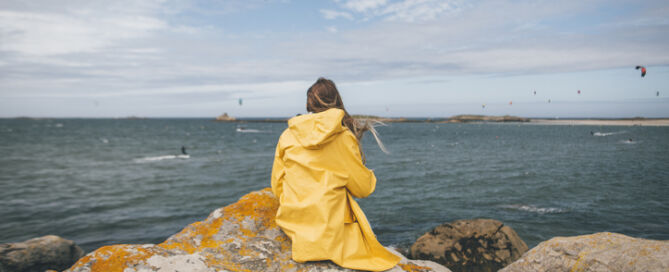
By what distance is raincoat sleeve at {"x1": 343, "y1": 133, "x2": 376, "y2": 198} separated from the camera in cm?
346

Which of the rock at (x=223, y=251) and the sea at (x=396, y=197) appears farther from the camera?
the sea at (x=396, y=197)

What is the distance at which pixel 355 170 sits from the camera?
3.53 m

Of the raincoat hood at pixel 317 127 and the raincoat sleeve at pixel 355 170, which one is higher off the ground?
the raincoat hood at pixel 317 127

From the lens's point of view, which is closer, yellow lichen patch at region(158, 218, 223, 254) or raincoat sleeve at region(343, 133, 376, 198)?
raincoat sleeve at region(343, 133, 376, 198)

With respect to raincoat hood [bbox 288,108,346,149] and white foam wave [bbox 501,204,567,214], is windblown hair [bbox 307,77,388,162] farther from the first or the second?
white foam wave [bbox 501,204,567,214]

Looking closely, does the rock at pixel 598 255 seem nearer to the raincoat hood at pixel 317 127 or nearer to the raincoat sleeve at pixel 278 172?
the raincoat hood at pixel 317 127

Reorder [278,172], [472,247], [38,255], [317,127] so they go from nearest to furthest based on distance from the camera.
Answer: [317,127] < [278,172] < [38,255] < [472,247]

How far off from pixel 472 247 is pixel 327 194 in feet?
21.5

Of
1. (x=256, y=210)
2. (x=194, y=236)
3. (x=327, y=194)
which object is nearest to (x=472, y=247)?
(x=256, y=210)

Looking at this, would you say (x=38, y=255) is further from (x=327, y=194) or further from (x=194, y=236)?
(x=327, y=194)

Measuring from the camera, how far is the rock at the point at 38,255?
7703mm

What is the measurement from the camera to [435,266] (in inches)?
149

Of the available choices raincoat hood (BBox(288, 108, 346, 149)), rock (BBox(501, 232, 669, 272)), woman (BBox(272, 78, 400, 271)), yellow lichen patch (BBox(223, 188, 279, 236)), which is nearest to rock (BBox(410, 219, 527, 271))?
rock (BBox(501, 232, 669, 272))

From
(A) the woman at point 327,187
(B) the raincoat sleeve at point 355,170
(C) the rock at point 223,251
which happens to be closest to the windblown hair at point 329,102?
(A) the woman at point 327,187
